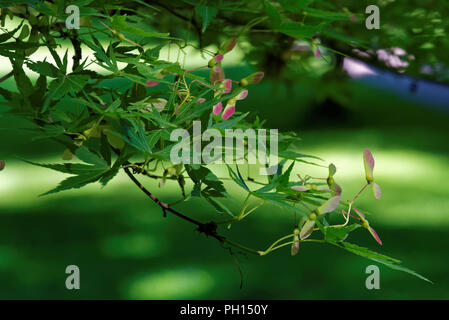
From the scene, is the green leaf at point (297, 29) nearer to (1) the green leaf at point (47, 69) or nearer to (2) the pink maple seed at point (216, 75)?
(2) the pink maple seed at point (216, 75)

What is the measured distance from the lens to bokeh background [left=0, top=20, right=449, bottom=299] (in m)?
2.71

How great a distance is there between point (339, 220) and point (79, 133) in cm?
297

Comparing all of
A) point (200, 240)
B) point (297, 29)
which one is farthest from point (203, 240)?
point (297, 29)

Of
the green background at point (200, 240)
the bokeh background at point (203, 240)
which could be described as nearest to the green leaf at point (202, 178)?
the green background at point (200, 240)

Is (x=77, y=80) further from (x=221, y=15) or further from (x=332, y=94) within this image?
(x=332, y=94)

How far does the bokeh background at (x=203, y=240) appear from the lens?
2.71 metres

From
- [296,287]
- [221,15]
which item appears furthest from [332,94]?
[221,15]

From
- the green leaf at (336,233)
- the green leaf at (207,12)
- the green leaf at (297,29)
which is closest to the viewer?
the green leaf at (336,233)

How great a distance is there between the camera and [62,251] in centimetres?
313

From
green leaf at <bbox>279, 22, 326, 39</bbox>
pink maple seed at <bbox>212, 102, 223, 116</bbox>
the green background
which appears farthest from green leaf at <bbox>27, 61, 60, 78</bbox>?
the green background

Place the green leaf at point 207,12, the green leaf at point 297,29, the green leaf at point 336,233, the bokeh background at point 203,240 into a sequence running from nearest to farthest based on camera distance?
the green leaf at point 336,233
the green leaf at point 297,29
the green leaf at point 207,12
the bokeh background at point 203,240

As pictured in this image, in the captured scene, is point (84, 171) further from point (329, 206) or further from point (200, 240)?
point (200, 240)
